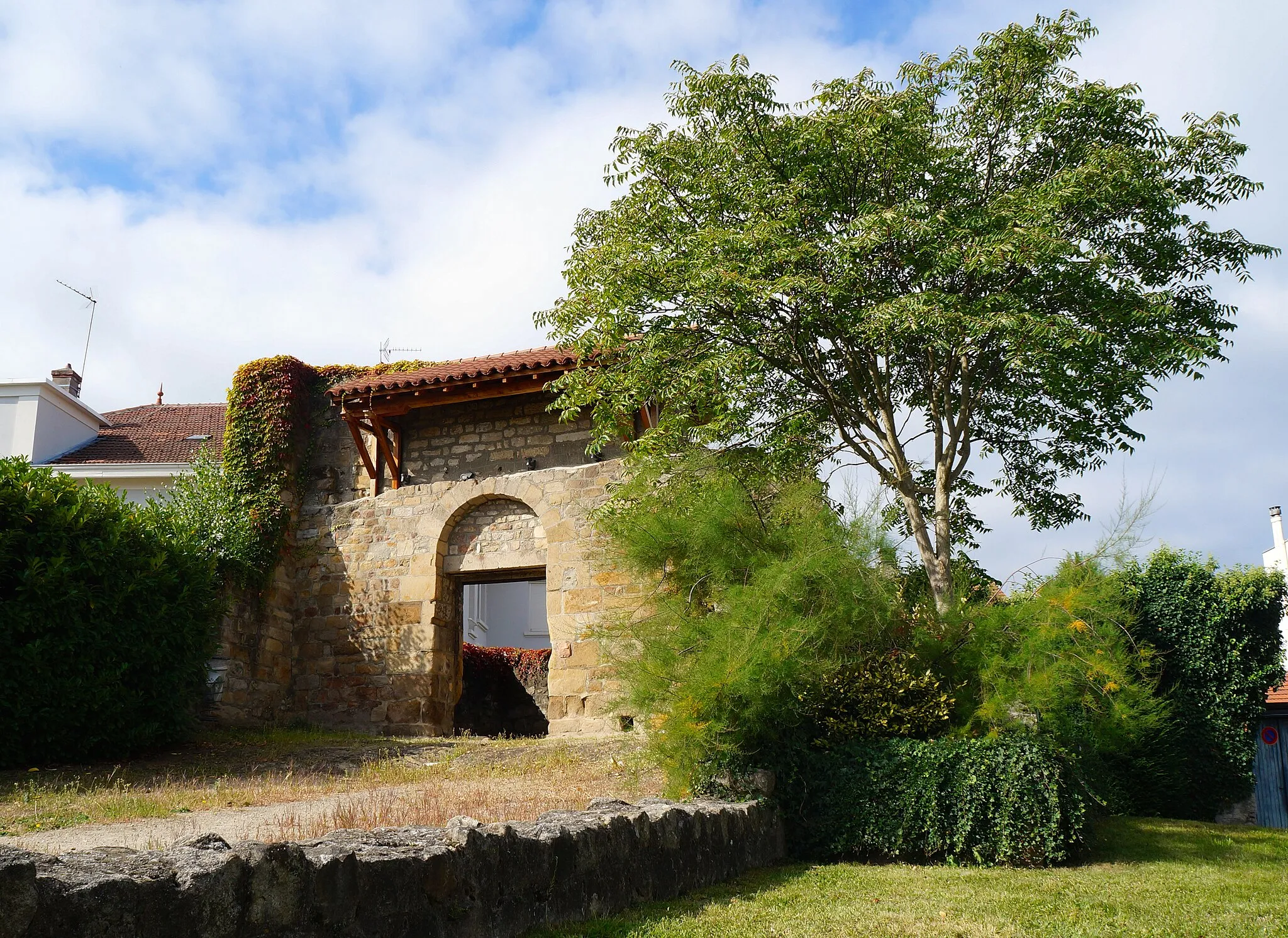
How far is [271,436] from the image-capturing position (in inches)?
539

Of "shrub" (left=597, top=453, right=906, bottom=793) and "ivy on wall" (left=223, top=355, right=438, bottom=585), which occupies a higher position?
"ivy on wall" (left=223, top=355, right=438, bottom=585)

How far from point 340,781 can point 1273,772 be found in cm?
1538

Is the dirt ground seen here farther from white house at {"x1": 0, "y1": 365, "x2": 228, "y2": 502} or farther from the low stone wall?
white house at {"x1": 0, "y1": 365, "x2": 228, "y2": 502}

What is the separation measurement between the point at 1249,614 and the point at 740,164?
8355 mm

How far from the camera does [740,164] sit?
9.79m

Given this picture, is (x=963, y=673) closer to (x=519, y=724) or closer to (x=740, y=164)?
(x=740, y=164)

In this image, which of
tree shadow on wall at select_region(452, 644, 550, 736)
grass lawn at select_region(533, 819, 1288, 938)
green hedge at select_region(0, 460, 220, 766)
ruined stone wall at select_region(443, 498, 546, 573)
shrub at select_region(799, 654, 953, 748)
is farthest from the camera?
tree shadow on wall at select_region(452, 644, 550, 736)

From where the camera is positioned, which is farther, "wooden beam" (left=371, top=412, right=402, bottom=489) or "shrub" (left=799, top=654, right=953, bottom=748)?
"wooden beam" (left=371, top=412, right=402, bottom=489)

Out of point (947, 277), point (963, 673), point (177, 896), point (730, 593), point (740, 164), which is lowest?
point (177, 896)

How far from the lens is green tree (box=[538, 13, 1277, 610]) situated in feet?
29.1

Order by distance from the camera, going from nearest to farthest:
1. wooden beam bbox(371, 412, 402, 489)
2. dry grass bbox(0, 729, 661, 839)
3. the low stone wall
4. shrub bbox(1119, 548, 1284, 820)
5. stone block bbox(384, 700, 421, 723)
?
the low stone wall
dry grass bbox(0, 729, 661, 839)
shrub bbox(1119, 548, 1284, 820)
stone block bbox(384, 700, 421, 723)
wooden beam bbox(371, 412, 402, 489)

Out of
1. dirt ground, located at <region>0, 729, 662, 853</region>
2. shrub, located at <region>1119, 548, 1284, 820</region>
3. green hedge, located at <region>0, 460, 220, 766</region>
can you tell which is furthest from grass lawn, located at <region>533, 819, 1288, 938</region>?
green hedge, located at <region>0, 460, 220, 766</region>

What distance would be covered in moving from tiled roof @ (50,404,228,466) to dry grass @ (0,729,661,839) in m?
10.5

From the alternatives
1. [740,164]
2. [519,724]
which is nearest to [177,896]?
[740,164]
